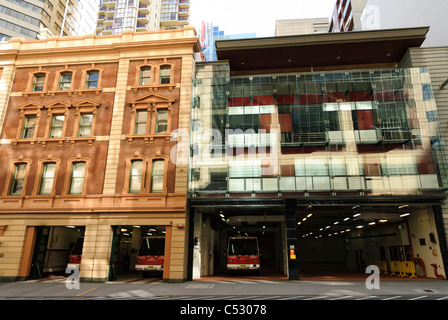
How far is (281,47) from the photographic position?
24391 mm

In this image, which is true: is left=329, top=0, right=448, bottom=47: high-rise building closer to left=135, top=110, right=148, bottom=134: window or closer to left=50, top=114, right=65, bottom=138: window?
left=135, top=110, right=148, bottom=134: window

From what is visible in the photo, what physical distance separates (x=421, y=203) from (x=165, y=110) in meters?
18.4

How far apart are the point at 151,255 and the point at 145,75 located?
13428 mm

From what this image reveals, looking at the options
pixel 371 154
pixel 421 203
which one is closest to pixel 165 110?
pixel 371 154

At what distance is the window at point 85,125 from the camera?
22234 mm

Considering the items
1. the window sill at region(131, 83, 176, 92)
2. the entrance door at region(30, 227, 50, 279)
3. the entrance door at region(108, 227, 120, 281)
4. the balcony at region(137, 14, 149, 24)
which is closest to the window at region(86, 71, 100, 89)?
the window sill at region(131, 83, 176, 92)

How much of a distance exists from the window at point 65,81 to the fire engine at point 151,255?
527 inches

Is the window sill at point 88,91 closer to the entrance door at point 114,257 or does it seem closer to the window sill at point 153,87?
the window sill at point 153,87

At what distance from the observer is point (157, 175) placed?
20.7 meters

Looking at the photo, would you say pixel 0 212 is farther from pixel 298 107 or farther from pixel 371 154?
pixel 371 154

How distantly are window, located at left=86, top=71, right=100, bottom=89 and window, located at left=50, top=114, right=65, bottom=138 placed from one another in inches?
122

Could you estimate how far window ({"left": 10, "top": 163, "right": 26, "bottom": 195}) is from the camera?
21.6 m

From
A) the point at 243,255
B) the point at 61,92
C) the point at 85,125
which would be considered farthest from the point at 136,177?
the point at 243,255

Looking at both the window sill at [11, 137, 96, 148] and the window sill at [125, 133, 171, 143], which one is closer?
the window sill at [125, 133, 171, 143]
